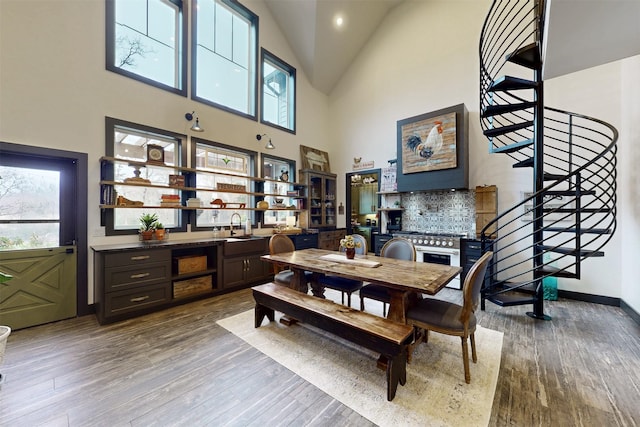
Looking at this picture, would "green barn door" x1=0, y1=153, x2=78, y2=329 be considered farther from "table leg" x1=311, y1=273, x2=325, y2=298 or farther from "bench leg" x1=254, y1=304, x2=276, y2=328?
"table leg" x1=311, y1=273, x2=325, y2=298

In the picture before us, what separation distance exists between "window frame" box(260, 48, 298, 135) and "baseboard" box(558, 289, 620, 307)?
19.5 feet

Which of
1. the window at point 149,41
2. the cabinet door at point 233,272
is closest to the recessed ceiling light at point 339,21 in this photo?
the window at point 149,41

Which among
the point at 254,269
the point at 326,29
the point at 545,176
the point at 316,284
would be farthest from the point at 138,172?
the point at 545,176

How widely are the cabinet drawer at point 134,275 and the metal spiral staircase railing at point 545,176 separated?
4.26 m

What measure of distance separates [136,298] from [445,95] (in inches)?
248

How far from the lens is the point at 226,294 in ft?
13.0

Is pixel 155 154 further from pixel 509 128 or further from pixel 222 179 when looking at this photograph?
pixel 509 128

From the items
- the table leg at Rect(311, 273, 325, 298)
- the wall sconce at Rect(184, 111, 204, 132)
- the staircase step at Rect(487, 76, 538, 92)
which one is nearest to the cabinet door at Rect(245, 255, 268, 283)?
the table leg at Rect(311, 273, 325, 298)

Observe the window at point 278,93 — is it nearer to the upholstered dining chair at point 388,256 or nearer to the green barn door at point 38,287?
the upholstered dining chair at point 388,256

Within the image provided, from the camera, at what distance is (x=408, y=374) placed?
2037 millimetres

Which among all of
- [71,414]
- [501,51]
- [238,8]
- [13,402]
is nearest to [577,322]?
[501,51]

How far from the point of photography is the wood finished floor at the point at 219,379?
1604 millimetres

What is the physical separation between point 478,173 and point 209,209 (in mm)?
5033

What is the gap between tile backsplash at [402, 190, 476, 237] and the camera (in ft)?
15.3
